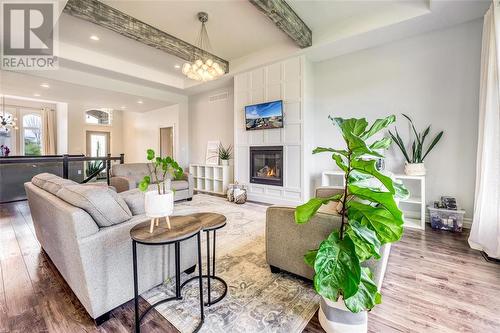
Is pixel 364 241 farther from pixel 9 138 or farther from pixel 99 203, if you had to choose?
pixel 9 138

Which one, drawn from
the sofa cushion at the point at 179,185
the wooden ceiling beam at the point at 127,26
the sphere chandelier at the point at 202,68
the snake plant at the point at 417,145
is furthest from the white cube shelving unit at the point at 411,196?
the wooden ceiling beam at the point at 127,26

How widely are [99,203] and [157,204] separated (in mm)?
434

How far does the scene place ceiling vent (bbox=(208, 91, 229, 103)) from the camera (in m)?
6.20

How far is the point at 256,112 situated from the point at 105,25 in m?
2.97

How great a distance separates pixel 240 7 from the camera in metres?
3.29

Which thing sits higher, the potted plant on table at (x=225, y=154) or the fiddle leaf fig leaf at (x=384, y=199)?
the potted plant on table at (x=225, y=154)

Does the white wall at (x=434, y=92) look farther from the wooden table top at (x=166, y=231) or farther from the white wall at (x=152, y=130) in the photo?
the white wall at (x=152, y=130)

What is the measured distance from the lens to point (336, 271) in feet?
3.95

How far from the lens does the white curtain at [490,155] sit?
2.39m

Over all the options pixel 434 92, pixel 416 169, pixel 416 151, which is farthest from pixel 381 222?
pixel 434 92

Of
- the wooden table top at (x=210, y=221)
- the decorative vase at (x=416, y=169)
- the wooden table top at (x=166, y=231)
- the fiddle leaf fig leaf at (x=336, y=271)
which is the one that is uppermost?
the decorative vase at (x=416, y=169)

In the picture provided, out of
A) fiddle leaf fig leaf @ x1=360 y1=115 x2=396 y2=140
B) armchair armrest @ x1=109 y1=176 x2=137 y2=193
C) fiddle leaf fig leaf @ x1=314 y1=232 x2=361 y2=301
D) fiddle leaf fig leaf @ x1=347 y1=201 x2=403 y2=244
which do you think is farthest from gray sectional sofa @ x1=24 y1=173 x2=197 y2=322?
armchair armrest @ x1=109 y1=176 x2=137 y2=193

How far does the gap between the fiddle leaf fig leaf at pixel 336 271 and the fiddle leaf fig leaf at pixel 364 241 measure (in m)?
0.05

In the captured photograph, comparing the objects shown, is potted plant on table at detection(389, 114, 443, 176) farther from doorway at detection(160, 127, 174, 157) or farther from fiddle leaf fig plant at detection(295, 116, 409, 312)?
doorway at detection(160, 127, 174, 157)
